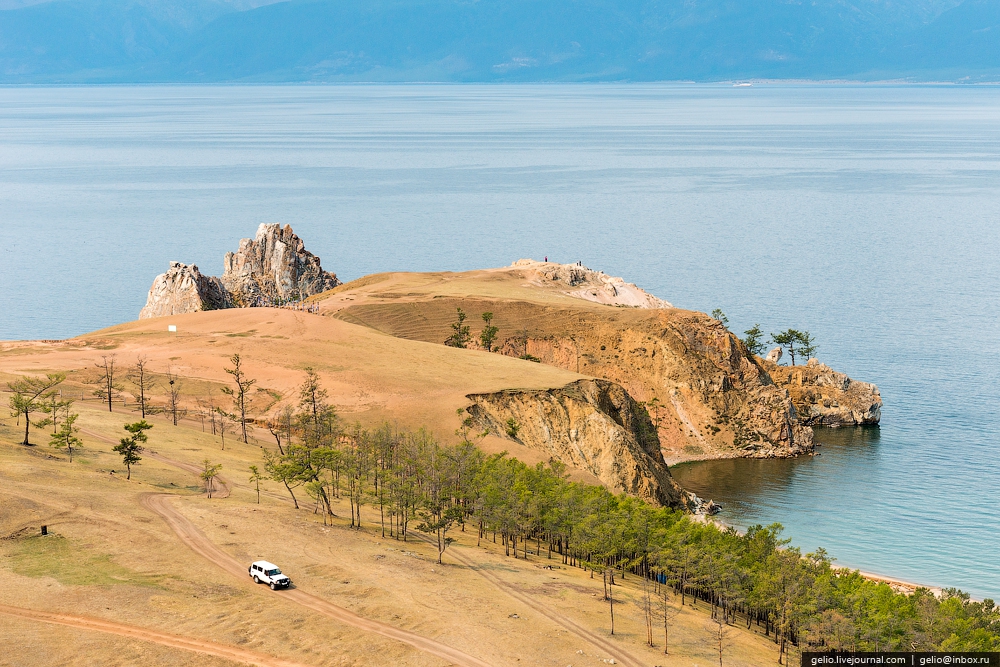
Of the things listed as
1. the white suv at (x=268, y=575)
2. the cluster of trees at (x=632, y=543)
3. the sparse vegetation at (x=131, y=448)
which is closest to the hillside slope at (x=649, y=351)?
the cluster of trees at (x=632, y=543)

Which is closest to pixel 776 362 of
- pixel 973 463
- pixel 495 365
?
pixel 973 463

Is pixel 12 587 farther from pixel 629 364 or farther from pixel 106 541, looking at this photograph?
pixel 629 364

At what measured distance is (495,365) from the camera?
10888 centimetres

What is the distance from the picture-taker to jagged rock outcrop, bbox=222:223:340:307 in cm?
17125

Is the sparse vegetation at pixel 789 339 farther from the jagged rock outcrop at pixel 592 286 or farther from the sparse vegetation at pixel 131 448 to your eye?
the sparse vegetation at pixel 131 448

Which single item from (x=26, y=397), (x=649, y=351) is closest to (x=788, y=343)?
(x=649, y=351)

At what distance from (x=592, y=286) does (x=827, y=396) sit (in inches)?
1686

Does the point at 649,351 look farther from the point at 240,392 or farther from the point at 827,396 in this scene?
the point at 240,392

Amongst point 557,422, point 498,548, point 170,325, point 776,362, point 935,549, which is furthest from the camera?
point 776,362

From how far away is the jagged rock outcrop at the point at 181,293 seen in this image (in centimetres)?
15075

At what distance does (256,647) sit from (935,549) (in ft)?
189

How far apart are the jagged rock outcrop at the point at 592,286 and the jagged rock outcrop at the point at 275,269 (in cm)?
3593

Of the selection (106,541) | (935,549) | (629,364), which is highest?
(629,364)

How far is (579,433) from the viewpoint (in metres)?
97.8
